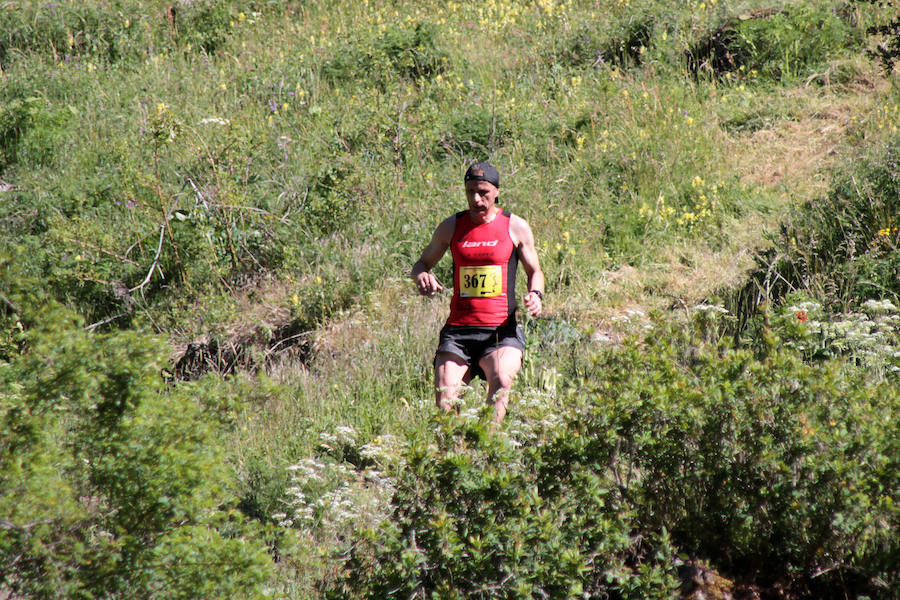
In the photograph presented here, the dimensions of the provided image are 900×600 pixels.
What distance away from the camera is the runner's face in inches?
211

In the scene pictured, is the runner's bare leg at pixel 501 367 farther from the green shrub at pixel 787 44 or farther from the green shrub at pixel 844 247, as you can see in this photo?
the green shrub at pixel 787 44

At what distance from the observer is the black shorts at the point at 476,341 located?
529 cm

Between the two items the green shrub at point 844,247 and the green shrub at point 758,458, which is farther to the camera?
the green shrub at point 844,247

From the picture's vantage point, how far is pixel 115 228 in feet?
31.1

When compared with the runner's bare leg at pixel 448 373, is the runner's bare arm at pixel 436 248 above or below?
above

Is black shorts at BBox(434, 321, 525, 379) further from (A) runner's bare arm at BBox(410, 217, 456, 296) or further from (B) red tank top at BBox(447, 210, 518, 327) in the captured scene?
(A) runner's bare arm at BBox(410, 217, 456, 296)

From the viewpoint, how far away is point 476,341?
5.32 metres

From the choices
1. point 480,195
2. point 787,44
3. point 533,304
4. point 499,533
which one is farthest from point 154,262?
point 787,44

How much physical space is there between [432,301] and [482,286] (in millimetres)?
2241

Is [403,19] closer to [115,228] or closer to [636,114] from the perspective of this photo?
[636,114]

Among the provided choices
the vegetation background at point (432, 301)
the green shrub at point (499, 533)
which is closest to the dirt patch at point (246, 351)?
the vegetation background at point (432, 301)

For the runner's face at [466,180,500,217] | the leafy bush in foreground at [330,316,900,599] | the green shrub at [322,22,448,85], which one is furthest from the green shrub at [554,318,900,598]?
the green shrub at [322,22,448,85]

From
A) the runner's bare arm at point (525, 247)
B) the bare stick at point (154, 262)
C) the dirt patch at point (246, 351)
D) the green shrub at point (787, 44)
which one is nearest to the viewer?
the runner's bare arm at point (525, 247)

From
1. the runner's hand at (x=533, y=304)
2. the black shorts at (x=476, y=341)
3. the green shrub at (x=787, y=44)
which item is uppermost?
the green shrub at (x=787, y=44)
